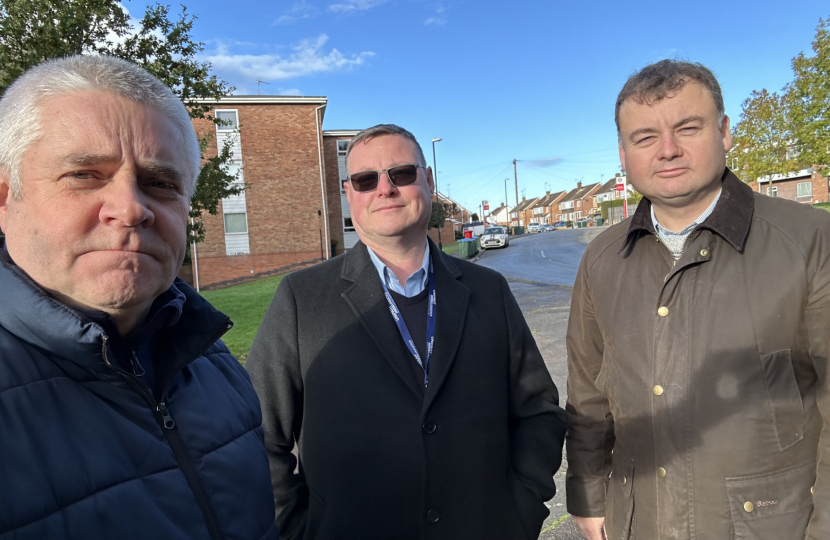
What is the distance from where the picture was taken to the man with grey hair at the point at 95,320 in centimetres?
101

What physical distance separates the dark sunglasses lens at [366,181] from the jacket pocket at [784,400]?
1.77 metres

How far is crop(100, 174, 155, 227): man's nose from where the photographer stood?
115 centimetres

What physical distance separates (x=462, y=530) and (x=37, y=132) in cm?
193

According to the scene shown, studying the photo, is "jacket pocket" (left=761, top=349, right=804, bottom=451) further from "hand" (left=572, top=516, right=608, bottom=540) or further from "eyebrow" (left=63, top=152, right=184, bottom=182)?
"eyebrow" (left=63, top=152, right=184, bottom=182)

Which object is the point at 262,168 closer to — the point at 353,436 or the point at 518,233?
the point at 353,436

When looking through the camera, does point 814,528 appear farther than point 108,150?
Yes

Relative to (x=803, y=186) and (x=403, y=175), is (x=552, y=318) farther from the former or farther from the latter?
(x=803, y=186)

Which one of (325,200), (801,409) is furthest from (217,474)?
(325,200)

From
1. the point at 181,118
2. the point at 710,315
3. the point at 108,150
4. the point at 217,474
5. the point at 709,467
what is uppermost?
the point at 181,118

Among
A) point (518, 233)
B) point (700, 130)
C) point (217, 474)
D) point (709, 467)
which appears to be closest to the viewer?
point (217, 474)

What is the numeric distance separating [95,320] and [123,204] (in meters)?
0.28

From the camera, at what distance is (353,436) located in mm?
2000

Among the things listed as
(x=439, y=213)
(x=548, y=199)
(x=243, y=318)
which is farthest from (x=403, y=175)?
(x=548, y=199)

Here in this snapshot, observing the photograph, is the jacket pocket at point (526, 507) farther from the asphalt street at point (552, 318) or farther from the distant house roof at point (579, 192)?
the distant house roof at point (579, 192)
